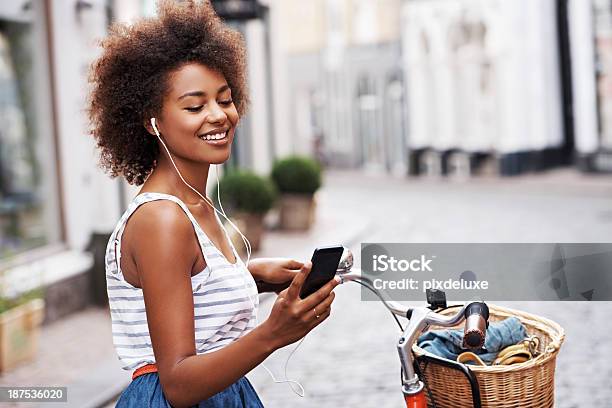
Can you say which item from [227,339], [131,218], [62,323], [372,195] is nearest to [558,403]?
[227,339]

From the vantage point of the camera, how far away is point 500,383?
2045 mm

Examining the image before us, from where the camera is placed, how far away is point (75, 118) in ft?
29.1

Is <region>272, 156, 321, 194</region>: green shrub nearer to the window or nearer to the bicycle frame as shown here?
the window

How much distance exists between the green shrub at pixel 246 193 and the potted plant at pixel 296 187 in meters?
1.74

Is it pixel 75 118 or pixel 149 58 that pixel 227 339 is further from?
pixel 75 118

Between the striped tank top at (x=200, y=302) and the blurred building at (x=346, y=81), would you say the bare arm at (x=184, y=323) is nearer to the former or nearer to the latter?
the striped tank top at (x=200, y=302)

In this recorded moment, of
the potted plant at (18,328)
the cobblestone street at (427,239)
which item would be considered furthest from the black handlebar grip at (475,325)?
the potted plant at (18,328)

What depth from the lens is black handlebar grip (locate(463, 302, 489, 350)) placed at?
195cm

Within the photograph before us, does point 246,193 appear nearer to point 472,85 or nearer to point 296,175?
point 296,175

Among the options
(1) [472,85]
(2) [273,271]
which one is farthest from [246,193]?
(1) [472,85]

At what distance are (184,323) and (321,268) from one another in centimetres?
31

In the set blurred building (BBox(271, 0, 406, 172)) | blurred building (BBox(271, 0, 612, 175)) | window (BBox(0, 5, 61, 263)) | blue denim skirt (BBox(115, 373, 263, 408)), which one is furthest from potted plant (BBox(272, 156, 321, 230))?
blurred building (BBox(271, 0, 406, 172))

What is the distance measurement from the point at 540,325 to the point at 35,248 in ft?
23.4

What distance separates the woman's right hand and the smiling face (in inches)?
16.7
